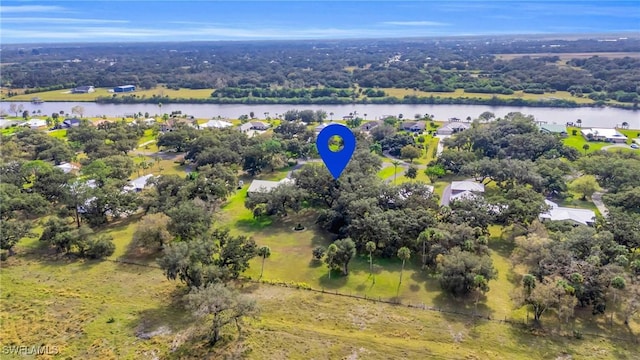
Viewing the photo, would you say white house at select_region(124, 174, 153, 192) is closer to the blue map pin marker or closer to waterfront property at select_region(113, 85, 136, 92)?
the blue map pin marker

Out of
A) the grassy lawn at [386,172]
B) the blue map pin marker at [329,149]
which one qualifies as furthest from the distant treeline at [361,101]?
the blue map pin marker at [329,149]

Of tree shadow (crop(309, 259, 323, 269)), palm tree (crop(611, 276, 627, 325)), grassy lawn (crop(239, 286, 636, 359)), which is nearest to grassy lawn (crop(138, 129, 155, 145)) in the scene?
tree shadow (crop(309, 259, 323, 269))

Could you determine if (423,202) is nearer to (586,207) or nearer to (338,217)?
(338,217)

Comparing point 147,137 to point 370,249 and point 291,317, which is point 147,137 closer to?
point 370,249

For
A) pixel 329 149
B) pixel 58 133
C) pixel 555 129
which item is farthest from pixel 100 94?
pixel 555 129

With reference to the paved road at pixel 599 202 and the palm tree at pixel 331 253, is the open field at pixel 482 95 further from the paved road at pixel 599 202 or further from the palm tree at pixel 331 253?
the palm tree at pixel 331 253

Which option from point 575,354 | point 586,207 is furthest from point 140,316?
point 586,207
